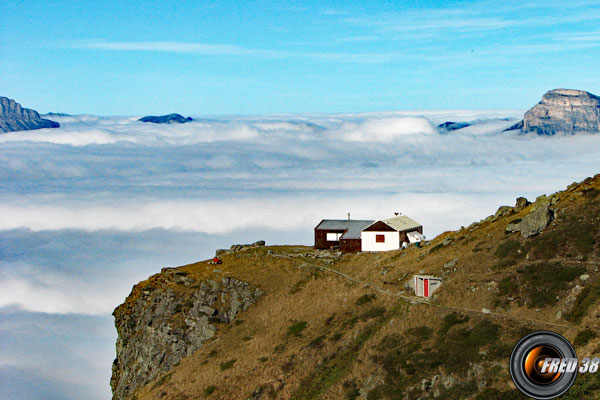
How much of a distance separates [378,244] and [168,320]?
100ft

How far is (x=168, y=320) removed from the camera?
79.2 m

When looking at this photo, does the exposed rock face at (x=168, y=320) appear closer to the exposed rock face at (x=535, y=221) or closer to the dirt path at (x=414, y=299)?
the dirt path at (x=414, y=299)

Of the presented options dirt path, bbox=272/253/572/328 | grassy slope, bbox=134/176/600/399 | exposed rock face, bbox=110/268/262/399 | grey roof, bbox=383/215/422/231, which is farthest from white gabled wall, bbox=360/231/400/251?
exposed rock face, bbox=110/268/262/399

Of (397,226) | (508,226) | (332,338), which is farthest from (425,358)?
(397,226)

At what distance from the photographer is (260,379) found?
6531 cm

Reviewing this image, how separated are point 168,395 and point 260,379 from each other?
11207mm

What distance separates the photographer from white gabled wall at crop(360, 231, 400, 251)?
89.1 m

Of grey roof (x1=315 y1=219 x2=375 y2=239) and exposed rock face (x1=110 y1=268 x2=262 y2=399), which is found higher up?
grey roof (x1=315 y1=219 x2=375 y2=239)

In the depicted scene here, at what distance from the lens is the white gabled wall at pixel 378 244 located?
292ft

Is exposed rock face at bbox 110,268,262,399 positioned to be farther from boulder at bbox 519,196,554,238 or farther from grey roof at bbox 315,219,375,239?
boulder at bbox 519,196,554,238

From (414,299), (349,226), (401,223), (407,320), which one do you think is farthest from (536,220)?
(349,226)

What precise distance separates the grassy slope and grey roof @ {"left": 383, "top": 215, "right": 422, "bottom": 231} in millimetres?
6649

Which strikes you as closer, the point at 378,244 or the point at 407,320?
the point at 407,320

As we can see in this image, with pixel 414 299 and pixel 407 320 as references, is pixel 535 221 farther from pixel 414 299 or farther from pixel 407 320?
pixel 407 320
